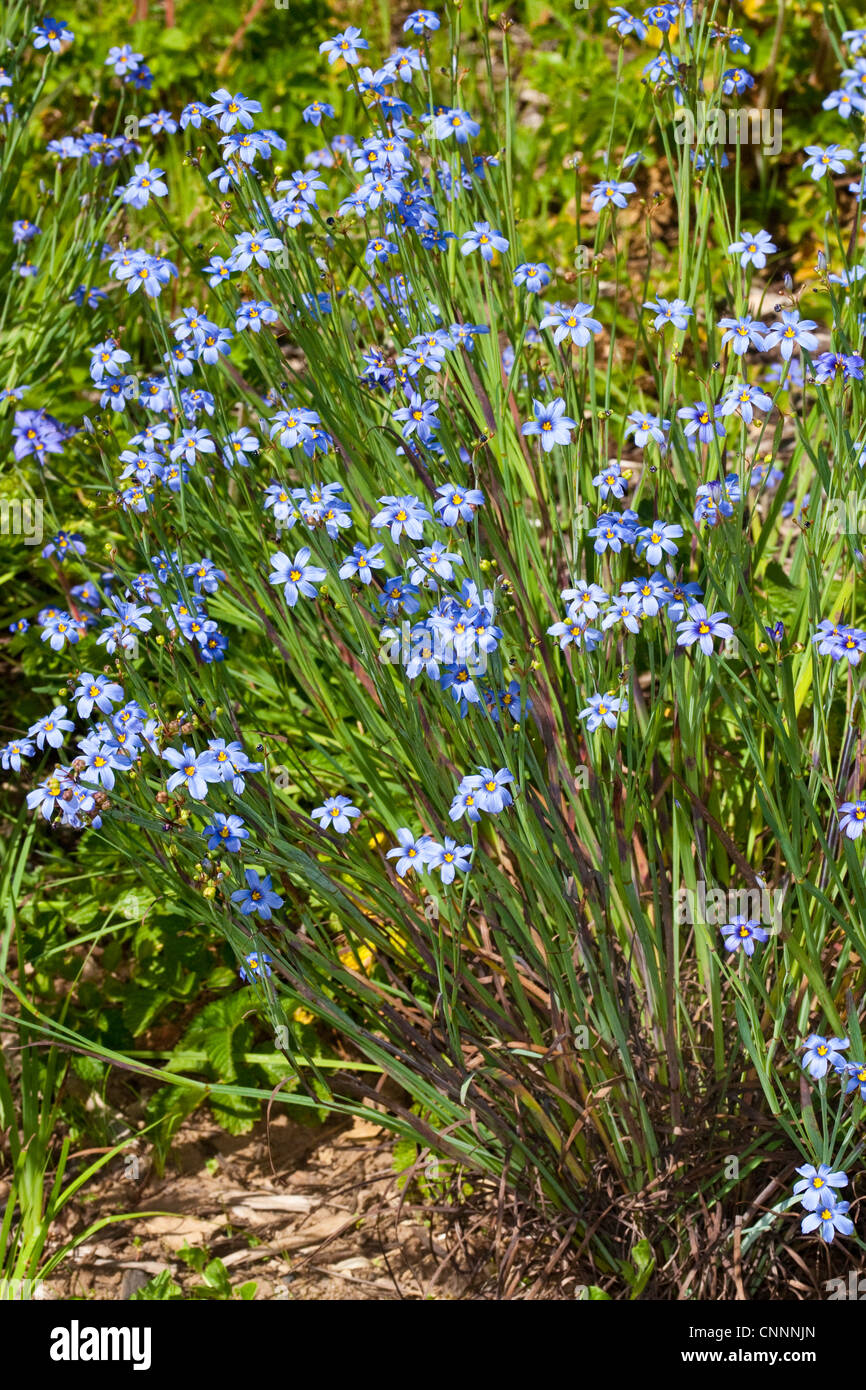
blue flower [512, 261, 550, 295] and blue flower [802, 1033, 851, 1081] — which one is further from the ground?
blue flower [512, 261, 550, 295]

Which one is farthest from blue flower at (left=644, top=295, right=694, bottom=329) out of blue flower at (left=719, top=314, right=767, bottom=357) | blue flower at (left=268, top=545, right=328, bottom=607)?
blue flower at (left=268, top=545, right=328, bottom=607)

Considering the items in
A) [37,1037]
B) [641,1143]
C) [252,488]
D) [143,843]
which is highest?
[252,488]

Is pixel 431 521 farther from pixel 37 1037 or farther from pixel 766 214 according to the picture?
pixel 766 214

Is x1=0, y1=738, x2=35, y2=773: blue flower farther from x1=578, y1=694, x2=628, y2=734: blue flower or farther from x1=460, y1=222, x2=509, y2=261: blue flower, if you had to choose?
x1=460, y1=222, x2=509, y2=261: blue flower

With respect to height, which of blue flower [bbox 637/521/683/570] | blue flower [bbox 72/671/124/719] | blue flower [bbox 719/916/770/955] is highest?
blue flower [bbox 637/521/683/570]

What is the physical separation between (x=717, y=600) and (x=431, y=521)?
2.06ft

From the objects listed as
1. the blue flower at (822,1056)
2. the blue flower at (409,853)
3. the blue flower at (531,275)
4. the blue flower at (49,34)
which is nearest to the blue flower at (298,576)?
the blue flower at (409,853)

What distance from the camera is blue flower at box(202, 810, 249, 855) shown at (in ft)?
8.05

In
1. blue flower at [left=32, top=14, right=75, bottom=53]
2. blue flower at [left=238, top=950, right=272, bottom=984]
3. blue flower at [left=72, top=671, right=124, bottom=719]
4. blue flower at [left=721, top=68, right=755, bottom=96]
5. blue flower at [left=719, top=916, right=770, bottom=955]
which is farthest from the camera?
blue flower at [left=32, top=14, right=75, bottom=53]

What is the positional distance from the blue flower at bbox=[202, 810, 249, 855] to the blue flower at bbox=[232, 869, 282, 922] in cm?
11

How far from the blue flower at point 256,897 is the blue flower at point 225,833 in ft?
0.36

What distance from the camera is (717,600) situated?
2.65 metres

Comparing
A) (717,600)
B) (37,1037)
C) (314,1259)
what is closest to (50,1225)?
(37,1037)

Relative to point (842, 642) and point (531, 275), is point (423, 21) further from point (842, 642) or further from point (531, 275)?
point (842, 642)
